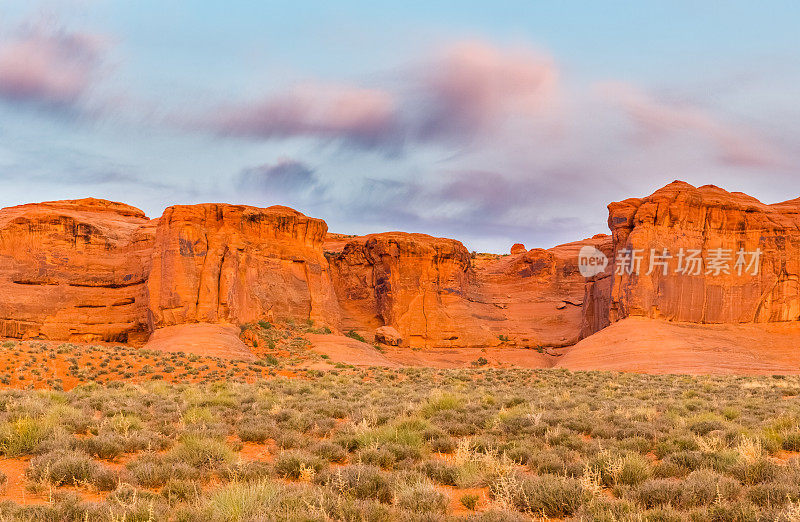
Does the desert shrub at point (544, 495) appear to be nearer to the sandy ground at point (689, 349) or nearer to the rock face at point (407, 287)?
the sandy ground at point (689, 349)

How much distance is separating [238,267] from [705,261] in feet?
119

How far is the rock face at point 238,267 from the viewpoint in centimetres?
3500

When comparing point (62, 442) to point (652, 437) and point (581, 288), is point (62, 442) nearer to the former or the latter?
point (652, 437)

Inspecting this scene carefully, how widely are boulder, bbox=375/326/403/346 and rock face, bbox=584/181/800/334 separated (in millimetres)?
17664

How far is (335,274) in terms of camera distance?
169ft

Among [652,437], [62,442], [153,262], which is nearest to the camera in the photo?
[62,442]

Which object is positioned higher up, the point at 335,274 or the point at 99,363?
the point at 335,274

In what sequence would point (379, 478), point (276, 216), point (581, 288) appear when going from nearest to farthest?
1. point (379, 478)
2. point (276, 216)
3. point (581, 288)

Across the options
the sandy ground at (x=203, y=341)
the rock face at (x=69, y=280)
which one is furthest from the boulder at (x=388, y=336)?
the rock face at (x=69, y=280)

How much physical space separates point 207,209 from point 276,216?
574 cm

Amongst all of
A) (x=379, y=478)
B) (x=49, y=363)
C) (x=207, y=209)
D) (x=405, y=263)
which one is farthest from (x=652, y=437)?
(x=405, y=263)

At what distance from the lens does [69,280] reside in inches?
1559

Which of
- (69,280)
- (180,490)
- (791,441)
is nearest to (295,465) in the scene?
→ (180,490)

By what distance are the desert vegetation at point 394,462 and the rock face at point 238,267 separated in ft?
74.6
